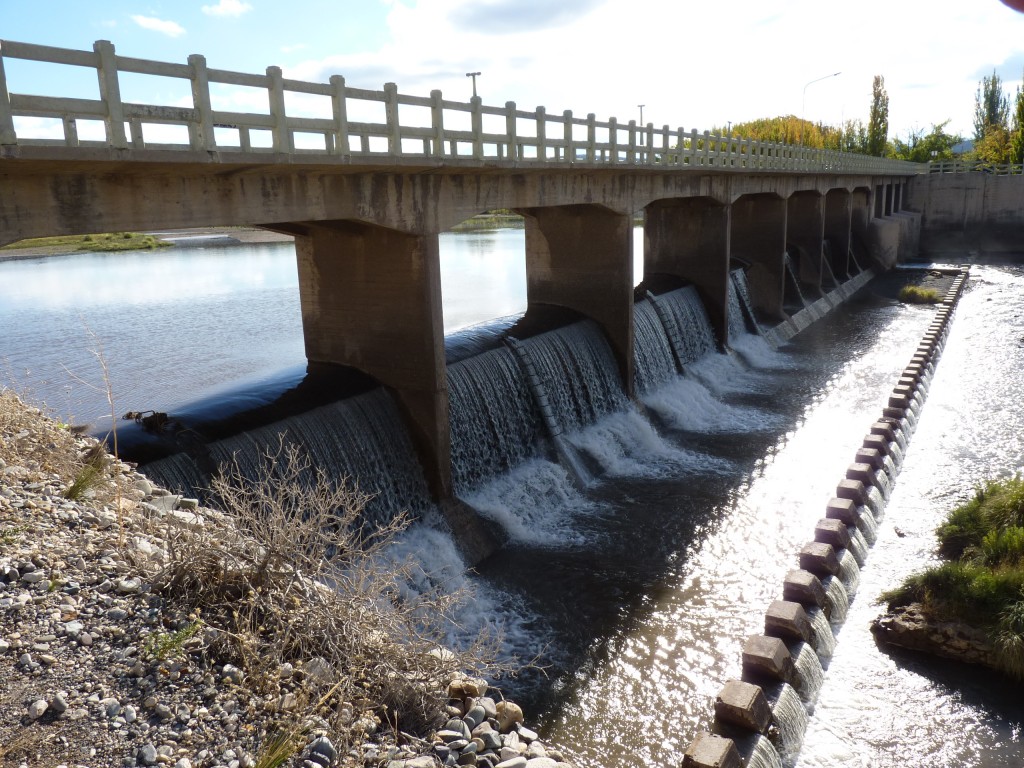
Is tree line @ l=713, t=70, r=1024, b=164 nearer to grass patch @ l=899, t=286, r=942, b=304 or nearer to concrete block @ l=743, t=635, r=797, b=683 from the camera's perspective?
grass patch @ l=899, t=286, r=942, b=304

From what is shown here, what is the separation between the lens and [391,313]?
15359mm

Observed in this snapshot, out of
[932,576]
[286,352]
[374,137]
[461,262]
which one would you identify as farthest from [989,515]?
[461,262]

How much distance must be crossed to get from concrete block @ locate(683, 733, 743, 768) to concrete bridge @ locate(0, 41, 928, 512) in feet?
24.8

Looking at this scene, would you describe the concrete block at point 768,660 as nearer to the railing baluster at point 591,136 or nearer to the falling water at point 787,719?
the falling water at point 787,719

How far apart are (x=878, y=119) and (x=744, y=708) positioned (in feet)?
304

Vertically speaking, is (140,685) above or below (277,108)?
below

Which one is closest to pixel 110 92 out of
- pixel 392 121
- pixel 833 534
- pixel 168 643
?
pixel 392 121

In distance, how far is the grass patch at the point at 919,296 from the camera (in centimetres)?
3856

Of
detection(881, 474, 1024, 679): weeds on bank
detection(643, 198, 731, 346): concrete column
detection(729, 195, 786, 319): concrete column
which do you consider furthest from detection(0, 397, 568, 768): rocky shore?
detection(729, 195, 786, 319): concrete column

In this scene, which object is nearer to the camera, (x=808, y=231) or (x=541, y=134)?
(x=541, y=134)

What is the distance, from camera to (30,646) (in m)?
5.64

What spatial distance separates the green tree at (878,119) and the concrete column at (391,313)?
8539cm

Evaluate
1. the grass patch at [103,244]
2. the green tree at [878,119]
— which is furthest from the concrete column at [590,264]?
the green tree at [878,119]

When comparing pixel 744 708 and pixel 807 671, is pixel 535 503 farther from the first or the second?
pixel 744 708
